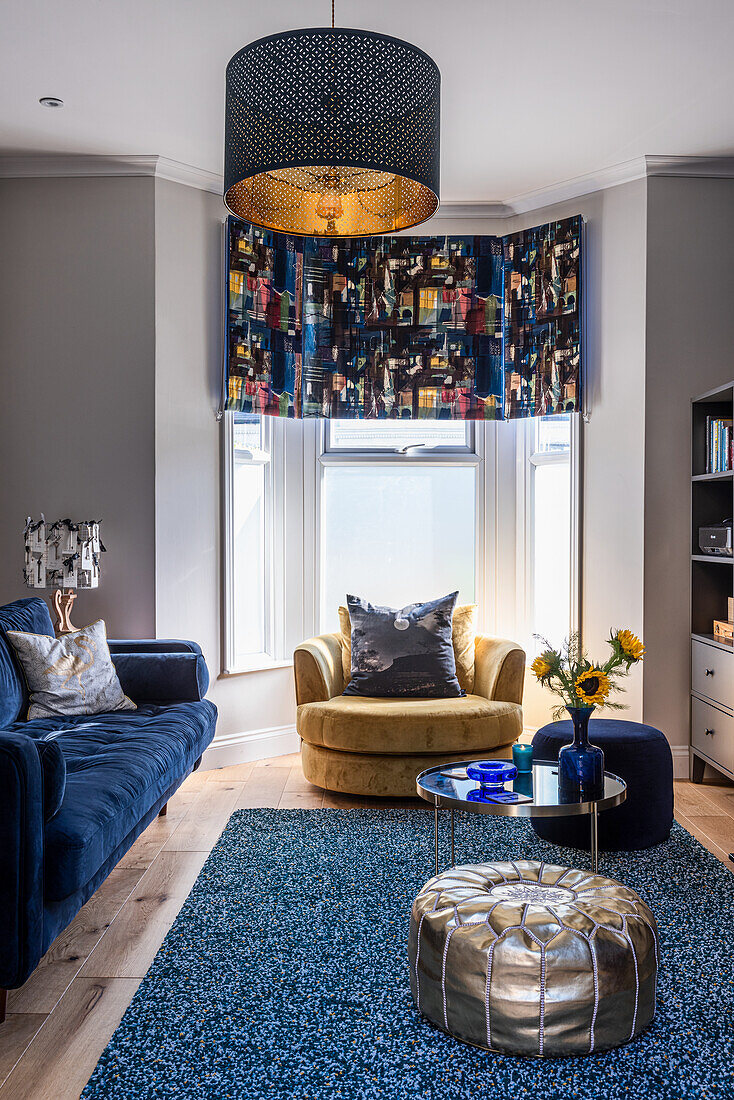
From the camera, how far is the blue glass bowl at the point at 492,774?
2.71 metres

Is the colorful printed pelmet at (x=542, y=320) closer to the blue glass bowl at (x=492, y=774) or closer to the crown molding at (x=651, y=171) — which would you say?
the crown molding at (x=651, y=171)

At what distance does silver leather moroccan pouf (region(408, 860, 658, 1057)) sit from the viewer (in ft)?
6.16

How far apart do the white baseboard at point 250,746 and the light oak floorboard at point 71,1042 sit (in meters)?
2.17

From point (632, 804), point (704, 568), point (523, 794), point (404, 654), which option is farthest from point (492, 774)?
point (704, 568)

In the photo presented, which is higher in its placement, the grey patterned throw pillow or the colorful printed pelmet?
the colorful printed pelmet

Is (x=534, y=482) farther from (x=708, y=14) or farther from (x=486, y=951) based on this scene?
(x=486, y=951)

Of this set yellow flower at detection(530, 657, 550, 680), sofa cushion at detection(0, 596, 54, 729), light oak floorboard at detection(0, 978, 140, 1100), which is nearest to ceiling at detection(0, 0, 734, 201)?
sofa cushion at detection(0, 596, 54, 729)

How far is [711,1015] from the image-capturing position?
6.94ft

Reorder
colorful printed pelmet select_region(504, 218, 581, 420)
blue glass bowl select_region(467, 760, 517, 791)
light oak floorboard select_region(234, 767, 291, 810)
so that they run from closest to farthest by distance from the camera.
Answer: blue glass bowl select_region(467, 760, 517, 791)
light oak floorboard select_region(234, 767, 291, 810)
colorful printed pelmet select_region(504, 218, 581, 420)

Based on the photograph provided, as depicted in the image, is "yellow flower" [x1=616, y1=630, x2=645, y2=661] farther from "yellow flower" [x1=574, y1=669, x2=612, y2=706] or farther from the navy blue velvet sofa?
the navy blue velvet sofa

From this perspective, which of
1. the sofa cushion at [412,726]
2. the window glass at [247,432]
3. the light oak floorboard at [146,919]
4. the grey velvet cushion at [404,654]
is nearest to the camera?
the light oak floorboard at [146,919]

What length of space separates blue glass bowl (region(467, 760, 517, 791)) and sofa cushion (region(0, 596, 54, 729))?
66.9 inches

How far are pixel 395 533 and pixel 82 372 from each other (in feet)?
6.26

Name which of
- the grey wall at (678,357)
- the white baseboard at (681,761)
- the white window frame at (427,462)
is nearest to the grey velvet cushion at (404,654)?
the white window frame at (427,462)
